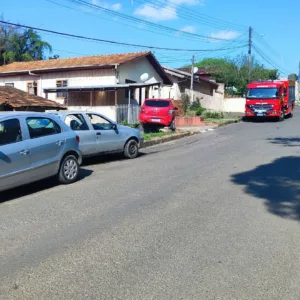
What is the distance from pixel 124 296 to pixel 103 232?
1.76 metres

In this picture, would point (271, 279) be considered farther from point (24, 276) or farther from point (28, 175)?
point (28, 175)

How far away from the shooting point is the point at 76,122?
35.3ft

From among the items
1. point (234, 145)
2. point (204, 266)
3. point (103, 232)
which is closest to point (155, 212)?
point (103, 232)

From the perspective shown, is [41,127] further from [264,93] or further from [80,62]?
[264,93]

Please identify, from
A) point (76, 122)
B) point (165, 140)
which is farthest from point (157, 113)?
point (76, 122)

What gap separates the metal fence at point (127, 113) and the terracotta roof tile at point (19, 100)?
137 inches

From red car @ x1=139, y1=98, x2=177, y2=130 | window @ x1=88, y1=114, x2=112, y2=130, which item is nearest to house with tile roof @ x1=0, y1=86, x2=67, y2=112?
red car @ x1=139, y1=98, x2=177, y2=130

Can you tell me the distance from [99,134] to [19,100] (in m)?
6.72

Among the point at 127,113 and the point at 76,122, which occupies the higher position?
the point at 76,122

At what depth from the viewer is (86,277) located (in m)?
3.91

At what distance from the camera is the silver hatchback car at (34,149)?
7.06 m

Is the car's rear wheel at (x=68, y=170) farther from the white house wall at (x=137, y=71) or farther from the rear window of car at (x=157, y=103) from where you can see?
the white house wall at (x=137, y=71)

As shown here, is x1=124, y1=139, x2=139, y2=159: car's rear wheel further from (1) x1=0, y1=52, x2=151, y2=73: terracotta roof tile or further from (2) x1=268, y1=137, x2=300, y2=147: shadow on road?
(1) x1=0, y1=52, x2=151, y2=73: terracotta roof tile

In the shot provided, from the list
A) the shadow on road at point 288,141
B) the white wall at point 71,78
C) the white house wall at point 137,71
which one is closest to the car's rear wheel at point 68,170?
the shadow on road at point 288,141
